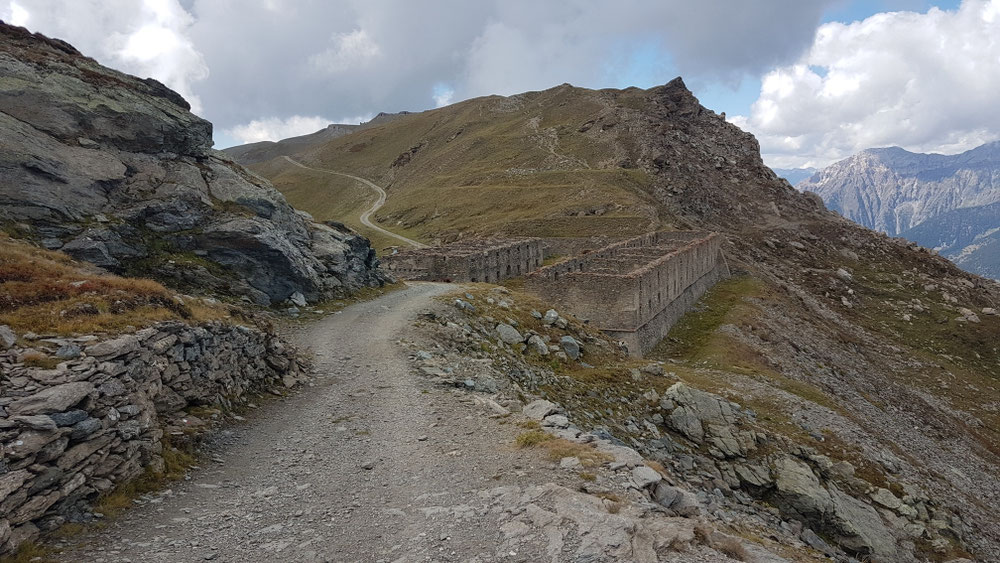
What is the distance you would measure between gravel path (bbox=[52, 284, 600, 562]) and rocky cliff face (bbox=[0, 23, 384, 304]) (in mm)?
9049

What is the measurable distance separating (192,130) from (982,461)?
42.5 metres

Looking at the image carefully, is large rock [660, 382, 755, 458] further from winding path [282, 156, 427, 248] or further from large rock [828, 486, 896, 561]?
winding path [282, 156, 427, 248]

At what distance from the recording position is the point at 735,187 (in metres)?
93.1

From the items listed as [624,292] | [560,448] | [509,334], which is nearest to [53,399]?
[560,448]

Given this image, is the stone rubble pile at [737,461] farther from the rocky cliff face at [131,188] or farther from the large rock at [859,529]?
the rocky cliff face at [131,188]

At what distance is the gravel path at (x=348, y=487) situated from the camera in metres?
7.26

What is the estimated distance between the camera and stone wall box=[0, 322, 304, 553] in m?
6.84

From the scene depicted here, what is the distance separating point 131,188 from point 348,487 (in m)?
17.6

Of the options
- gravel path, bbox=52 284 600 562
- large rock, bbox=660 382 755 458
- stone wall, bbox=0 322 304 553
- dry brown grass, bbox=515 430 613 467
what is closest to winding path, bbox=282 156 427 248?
large rock, bbox=660 382 755 458

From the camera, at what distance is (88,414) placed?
25.9 feet

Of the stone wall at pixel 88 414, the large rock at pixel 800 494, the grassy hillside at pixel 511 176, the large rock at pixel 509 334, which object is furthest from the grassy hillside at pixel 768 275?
the stone wall at pixel 88 414

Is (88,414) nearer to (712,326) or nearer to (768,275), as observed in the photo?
(712,326)

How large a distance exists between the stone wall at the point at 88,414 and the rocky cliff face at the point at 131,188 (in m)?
9.19

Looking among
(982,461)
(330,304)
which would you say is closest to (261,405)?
(330,304)
